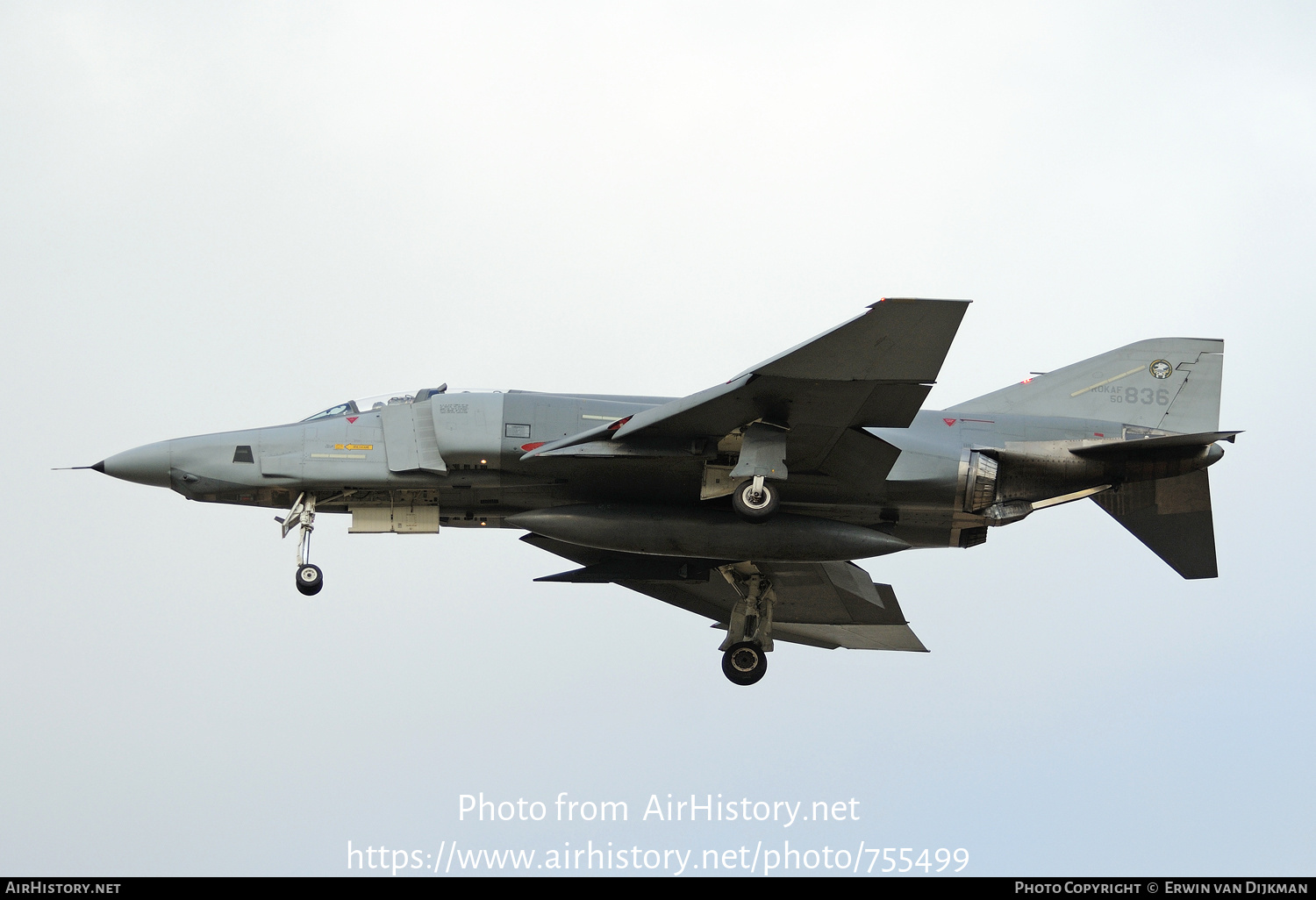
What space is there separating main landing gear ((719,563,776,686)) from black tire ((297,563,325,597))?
663cm

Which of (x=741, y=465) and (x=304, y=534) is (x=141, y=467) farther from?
(x=741, y=465)

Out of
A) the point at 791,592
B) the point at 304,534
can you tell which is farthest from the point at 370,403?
the point at 791,592

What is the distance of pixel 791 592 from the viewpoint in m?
24.5

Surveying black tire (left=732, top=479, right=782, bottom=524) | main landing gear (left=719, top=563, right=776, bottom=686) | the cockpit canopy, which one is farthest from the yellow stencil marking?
the cockpit canopy

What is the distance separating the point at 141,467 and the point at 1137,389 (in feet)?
50.4

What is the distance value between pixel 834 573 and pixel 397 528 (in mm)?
7589

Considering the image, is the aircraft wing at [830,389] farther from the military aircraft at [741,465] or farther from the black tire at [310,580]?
the black tire at [310,580]

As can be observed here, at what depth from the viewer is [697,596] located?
82.7 feet

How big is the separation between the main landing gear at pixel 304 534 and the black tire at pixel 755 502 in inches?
242

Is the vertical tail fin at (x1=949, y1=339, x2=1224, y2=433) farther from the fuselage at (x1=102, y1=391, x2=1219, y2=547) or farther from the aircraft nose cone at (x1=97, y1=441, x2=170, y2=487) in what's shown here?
the aircraft nose cone at (x1=97, y1=441, x2=170, y2=487)

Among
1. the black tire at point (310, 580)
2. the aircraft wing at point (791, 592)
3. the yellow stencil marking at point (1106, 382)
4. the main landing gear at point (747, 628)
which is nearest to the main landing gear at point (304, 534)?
the black tire at point (310, 580)

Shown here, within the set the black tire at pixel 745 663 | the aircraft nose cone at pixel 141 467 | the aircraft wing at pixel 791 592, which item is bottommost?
the black tire at pixel 745 663

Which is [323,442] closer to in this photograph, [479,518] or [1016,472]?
[479,518]

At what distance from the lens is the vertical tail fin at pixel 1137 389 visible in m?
22.4
